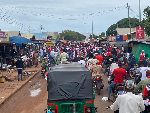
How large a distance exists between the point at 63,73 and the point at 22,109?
3.61 m

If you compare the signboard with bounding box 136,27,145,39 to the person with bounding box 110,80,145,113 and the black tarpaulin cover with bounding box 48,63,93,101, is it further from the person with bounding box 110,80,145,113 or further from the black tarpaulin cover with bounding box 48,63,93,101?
the person with bounding box 110,80,145,113

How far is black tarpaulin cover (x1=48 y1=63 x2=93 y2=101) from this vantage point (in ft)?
24.2

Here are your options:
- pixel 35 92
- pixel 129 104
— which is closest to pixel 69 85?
pixel 129 104

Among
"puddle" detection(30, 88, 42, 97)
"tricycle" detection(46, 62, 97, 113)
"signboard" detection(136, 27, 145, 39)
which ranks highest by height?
"signboard" detection(136, 27, 145, 39)

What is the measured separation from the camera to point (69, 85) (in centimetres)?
754

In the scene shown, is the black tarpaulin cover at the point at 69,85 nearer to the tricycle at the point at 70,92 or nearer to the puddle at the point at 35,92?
the tricycle at the point at 70,92

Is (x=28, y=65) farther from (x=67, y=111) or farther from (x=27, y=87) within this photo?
(x=67, y=111)

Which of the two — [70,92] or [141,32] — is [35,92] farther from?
[141,32]

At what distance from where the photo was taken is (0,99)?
39.2 ft

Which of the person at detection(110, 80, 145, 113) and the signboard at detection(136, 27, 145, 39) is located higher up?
the signboard at detection(136, 27, 145, 39)

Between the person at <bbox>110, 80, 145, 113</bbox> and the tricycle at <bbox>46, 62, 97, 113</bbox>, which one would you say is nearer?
the person at <bbox>110, 80, 145, 113</bbox>

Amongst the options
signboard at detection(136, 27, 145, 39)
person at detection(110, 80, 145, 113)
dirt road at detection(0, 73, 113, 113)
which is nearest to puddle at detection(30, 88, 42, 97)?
dirt road at detection(0, 73, 113, 113)

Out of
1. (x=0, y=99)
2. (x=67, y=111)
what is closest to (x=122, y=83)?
(x=67, y=111)

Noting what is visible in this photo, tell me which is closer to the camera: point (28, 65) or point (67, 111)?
point (67, 111)
